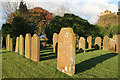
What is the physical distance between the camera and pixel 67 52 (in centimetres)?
581

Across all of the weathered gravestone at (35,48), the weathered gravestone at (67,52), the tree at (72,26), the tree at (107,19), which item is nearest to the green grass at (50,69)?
the weathered gravestone at (67,52)

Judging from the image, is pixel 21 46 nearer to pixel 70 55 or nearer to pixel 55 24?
pixel 70 55

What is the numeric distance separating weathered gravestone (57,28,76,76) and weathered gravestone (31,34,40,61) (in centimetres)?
286

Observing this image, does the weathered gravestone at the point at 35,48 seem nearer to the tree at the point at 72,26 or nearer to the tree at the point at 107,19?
the tree at the point at 72,26

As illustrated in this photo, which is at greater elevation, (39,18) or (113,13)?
(113,13)

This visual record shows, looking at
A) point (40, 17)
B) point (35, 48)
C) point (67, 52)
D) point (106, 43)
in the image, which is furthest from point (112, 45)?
point (40, 17)

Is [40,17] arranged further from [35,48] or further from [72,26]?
[35,48]

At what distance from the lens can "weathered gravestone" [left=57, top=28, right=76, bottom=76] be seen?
18.6 ft

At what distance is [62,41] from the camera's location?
614 cm

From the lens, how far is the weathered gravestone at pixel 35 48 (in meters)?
8.57

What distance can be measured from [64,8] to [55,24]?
18.3 meters

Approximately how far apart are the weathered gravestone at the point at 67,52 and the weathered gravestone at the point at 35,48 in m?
2.86

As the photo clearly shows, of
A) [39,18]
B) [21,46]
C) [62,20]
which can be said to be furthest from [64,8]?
[21,46]

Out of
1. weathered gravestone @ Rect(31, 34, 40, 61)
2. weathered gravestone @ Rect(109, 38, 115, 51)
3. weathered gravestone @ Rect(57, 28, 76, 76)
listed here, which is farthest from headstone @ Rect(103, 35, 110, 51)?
weathered gravestone @ Rect(57, 28, 76, 76)
